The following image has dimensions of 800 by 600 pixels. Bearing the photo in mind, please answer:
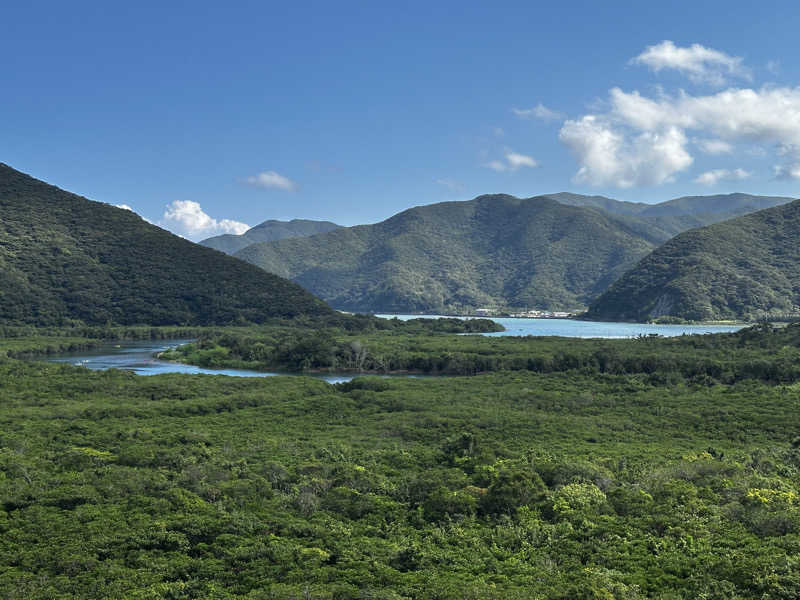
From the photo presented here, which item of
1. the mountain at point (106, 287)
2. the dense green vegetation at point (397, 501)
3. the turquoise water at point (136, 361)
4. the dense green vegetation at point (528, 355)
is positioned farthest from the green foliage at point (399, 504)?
the mountain at point (106, 287)

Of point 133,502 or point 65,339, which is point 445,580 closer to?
point 133,502

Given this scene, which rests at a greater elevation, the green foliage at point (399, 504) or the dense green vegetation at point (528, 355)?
the dense green vegetation at point (528, 355)

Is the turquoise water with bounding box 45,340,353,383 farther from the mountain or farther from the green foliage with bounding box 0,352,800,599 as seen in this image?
the green foliage with bounding box 0,352,800,599

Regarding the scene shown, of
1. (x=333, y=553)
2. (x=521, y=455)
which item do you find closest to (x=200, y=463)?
(x=333, y=553)

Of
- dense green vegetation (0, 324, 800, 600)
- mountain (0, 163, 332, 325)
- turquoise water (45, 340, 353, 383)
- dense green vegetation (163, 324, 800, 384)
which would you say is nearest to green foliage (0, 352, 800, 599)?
dense green vegetation (0, 324, 800, 600)

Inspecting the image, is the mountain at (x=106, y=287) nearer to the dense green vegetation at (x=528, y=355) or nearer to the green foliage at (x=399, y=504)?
the dense green vegetation at (x=528, y=355)
